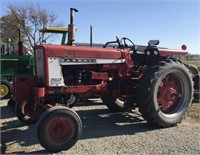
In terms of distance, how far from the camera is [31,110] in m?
6.79

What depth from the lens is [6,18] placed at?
29.8 meters

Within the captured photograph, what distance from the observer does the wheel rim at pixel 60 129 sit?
5145mm

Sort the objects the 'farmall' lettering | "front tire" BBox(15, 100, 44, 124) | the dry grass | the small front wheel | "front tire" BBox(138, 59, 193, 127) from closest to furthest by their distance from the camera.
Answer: the small front wheel, the 'farmall' lettering, "front tire" BBox(138, 59, 193, 127), "front tire" BBox(15, 100, 44, 124), the dry grass

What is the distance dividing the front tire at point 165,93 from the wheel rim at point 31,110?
2120 millimetres

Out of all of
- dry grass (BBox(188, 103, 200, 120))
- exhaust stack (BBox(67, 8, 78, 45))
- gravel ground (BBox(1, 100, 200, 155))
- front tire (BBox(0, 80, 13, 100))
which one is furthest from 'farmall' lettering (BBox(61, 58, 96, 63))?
front tire (BBox(0, 80, 13, 100))

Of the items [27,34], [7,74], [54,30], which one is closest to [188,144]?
[54,30]

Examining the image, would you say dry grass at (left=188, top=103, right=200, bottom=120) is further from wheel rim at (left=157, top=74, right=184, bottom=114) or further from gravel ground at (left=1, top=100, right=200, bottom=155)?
wheel rim at (left=157, top=74, right=184, bottom=114)

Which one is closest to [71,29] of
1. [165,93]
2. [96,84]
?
[96,84]

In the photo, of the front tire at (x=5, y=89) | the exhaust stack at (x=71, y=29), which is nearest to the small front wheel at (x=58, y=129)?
the exhaust stack at (x=71, y=29)

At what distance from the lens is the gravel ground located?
16.9ft

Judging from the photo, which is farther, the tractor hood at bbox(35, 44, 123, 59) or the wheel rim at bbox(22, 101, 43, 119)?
the wheel rim at bbox(22, 101, 43, 119)

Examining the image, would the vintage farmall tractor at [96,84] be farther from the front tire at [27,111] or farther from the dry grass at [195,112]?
the dry grass at [195,112]

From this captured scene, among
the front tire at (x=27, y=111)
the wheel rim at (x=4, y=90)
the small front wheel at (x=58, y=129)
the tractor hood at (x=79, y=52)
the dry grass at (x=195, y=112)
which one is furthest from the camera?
the wheel rim at (x=4, y=90)

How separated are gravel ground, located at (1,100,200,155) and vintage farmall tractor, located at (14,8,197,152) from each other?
264 millimetres
